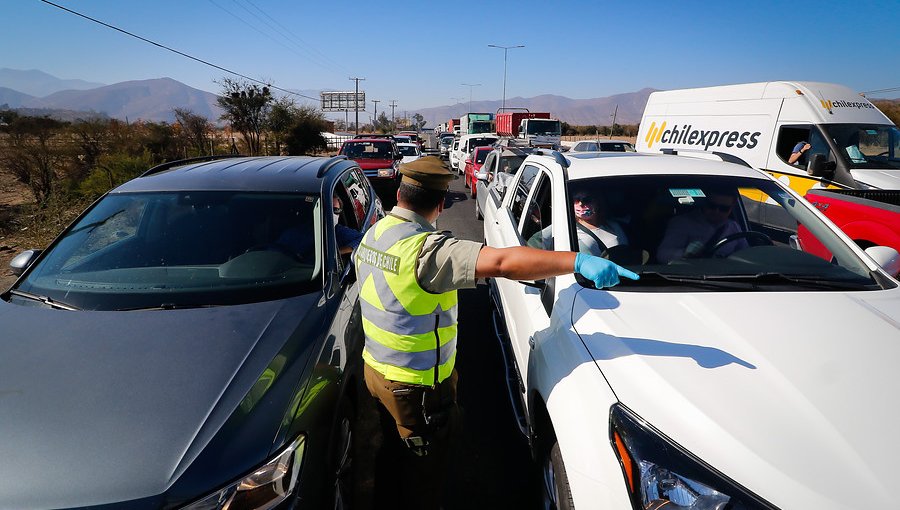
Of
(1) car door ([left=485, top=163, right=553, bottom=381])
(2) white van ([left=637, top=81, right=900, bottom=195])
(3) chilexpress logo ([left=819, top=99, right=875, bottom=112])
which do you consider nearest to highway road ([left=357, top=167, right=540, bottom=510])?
(1) car door ([left=485, top=163, right=553, bottom=381])

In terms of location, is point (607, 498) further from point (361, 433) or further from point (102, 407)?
point (361, 433)

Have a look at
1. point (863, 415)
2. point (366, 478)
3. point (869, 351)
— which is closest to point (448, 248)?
point (863, 415)

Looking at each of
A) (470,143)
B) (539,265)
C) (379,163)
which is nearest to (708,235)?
(539,265)

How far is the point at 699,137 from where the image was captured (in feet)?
30.6

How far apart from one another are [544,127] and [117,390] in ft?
86.9

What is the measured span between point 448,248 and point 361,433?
202cm

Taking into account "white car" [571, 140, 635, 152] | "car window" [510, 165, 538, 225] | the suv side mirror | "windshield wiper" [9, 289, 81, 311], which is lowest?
"windshield wiper" [9, 289, 81, 311]

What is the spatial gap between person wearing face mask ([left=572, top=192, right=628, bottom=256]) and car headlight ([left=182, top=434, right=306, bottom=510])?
1.70 m

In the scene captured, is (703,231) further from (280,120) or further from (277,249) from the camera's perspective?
(280,120)

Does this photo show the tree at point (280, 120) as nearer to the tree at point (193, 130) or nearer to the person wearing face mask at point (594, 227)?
the tree at point (193, 130)

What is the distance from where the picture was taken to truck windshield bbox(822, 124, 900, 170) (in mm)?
6941

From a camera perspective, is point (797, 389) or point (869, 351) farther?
point (869, 351)

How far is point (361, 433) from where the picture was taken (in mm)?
3207

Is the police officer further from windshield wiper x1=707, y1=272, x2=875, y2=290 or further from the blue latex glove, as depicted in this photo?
windshield wiper x1=707, y1=272, x2=875, y2=290
